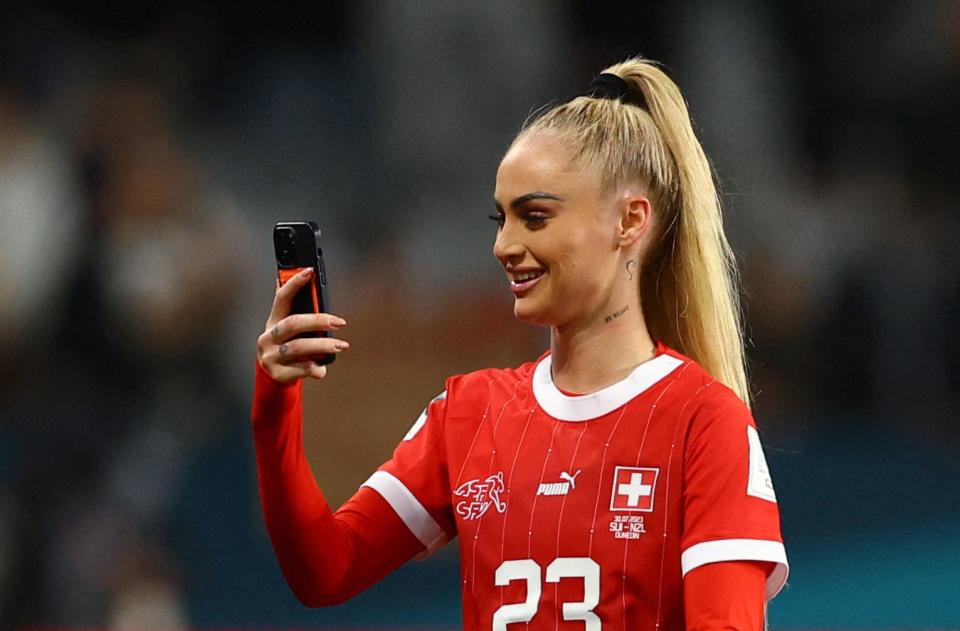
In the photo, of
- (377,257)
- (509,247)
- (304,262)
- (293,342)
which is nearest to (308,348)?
(293,342)

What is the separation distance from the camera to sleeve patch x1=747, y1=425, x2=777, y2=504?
6.13 ft

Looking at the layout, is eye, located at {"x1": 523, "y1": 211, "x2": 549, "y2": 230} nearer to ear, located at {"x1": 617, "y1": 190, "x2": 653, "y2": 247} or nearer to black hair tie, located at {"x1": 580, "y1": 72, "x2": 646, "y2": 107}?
ear, located at {"x1": 617, "y1": 190, "x2": 653, "y2": 247}

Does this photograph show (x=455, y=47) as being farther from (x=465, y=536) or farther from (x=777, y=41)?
(x=465, y=536)

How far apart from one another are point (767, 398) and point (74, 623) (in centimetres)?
241

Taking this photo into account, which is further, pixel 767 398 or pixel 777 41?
pixel 777 41

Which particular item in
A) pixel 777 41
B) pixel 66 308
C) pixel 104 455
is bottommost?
pixel 104 455

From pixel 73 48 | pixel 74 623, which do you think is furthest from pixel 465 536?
pixel 73 48

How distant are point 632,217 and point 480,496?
1.49 feet

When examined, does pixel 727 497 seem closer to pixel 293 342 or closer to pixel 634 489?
pixel 634 489

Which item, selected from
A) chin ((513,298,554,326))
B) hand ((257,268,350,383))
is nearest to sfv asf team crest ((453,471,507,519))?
chin ((513,298,554,326))

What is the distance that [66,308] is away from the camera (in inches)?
203

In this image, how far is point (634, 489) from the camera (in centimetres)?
193

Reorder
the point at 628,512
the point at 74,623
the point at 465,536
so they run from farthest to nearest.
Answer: the point at 74,623, the point at 465,536, the point at 628,512

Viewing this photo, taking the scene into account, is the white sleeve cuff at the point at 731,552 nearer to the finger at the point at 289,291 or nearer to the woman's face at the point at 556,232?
the woman's face at the point at 556,232
